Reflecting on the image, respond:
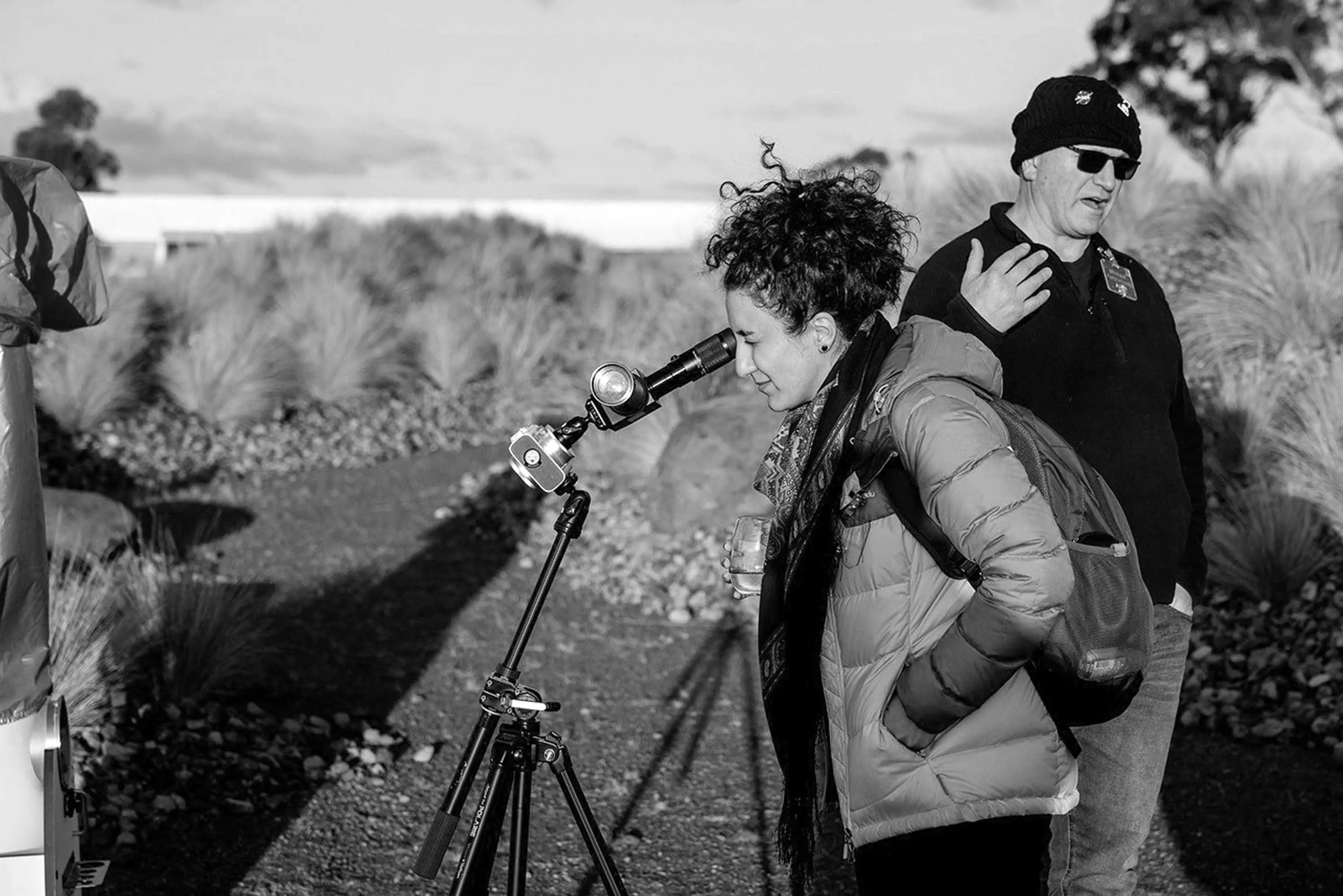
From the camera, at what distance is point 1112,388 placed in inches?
114

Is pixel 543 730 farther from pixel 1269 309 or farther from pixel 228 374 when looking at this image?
pixel 228 374

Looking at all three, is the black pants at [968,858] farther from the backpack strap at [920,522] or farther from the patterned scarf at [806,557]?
the backpack strap at [920,522]

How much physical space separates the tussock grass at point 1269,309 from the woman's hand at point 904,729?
7.60 metres

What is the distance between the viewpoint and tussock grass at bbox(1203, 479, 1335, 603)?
6348 mm

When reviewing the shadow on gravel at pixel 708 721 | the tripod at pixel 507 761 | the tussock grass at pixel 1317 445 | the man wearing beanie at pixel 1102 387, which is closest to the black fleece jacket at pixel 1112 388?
the man wearing beanie at pixel 1102 387

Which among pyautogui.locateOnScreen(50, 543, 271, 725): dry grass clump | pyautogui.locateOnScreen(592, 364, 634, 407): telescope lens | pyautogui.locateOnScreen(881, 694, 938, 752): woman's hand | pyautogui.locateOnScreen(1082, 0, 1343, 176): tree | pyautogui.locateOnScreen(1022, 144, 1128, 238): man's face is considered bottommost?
pyautogui.locateOnScreen(50, 543, 271, 725): dry grass clump

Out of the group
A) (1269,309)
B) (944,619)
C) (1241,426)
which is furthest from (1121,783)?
(1269,309)

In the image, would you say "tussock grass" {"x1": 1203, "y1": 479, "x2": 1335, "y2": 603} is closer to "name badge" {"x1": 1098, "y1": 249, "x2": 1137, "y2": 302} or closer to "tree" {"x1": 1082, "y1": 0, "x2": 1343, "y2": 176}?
"name badge" {"x1": 1098, "y1": 249, "x2": 1137, "y2": 302}

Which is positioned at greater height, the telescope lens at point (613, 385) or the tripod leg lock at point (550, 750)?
the telescope lens at point (613, 385)

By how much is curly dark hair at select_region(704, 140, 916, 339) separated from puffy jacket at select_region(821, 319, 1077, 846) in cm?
13

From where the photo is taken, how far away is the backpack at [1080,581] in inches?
81.5

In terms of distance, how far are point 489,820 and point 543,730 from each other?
3.19m

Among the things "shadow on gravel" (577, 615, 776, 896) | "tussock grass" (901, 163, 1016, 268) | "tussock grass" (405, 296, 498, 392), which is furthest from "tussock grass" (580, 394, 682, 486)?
"tussock grass" (405, 296, 498, 392)

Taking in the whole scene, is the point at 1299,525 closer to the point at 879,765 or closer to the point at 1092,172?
the point at 1092,172
